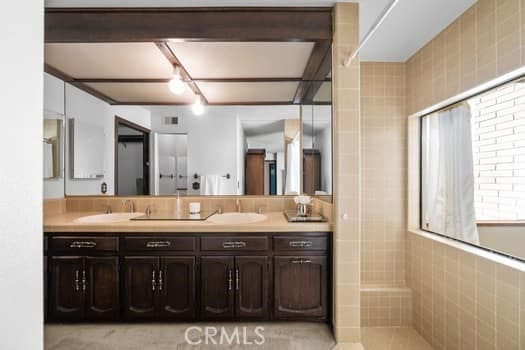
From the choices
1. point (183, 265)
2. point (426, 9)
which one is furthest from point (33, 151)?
point (426, 9)

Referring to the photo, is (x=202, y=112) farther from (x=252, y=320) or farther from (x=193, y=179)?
(x=252, y=320)

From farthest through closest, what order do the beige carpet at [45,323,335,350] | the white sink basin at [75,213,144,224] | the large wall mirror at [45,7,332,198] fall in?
the large wall mirror at [45,7,332,198], the white sink basin at [75,213,144,224], the beige carpet at [45,323,335,350]

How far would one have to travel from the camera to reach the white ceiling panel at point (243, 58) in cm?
227

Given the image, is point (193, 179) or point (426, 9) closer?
point (426, 9)

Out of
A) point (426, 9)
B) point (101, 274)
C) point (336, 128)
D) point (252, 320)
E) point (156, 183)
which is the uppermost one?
point (426, 9)

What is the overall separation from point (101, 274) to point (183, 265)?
24.5 inches

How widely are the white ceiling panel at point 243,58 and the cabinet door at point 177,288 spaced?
5.30 feet

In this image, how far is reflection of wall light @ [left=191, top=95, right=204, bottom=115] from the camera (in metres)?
2.87

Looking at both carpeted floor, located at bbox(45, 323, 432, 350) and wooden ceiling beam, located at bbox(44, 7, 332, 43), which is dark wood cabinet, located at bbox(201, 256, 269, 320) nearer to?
carpeted floor, located at bbox(45, 323, 432, 350)

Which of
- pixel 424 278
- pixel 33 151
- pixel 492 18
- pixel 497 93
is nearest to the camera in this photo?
pixel 33 151

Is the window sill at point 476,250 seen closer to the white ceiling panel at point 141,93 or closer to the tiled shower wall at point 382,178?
the tiled shower wall at point 382,178

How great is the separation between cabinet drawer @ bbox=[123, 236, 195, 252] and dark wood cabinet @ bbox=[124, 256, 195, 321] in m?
0.07

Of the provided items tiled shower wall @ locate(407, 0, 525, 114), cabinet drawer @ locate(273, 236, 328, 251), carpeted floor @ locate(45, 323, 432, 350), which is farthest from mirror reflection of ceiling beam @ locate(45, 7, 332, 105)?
carpeted floor @ locate(45, 323, 432, 350)

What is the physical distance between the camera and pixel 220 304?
2.18 m
